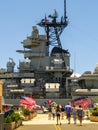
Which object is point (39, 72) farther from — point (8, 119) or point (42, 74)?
point (8, 119)

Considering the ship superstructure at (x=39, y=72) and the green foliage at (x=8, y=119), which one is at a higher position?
the ship superstructure at (x=39, y=72)

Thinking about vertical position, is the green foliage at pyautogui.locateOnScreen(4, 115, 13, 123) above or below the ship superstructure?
below

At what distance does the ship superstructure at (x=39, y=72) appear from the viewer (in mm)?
84188

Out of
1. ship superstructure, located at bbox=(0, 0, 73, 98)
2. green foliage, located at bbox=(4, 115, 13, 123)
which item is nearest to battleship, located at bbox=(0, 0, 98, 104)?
ship superstructure, located at bbox=(0, 0, 73, 98)

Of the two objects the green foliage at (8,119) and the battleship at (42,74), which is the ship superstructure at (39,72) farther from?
the green foliage at (8,119)

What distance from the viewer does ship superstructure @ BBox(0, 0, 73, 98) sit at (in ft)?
276

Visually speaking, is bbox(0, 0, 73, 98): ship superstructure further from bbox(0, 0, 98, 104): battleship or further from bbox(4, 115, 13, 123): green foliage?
bbox(4, 115, 13, 123): green foliage

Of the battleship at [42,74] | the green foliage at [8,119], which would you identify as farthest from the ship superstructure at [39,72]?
the green foliage at [8,119]

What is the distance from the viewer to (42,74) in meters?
88.9

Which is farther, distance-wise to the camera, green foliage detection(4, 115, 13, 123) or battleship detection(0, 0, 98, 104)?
battleship detection(0, 0, 98, 104)

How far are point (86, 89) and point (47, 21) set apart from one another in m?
21.5

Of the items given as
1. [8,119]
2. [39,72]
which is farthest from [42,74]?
[8,119]

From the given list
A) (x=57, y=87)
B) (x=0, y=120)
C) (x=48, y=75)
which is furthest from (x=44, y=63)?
(x=0, y=120)

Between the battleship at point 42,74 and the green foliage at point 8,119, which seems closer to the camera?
the green foliage at point 8,119
